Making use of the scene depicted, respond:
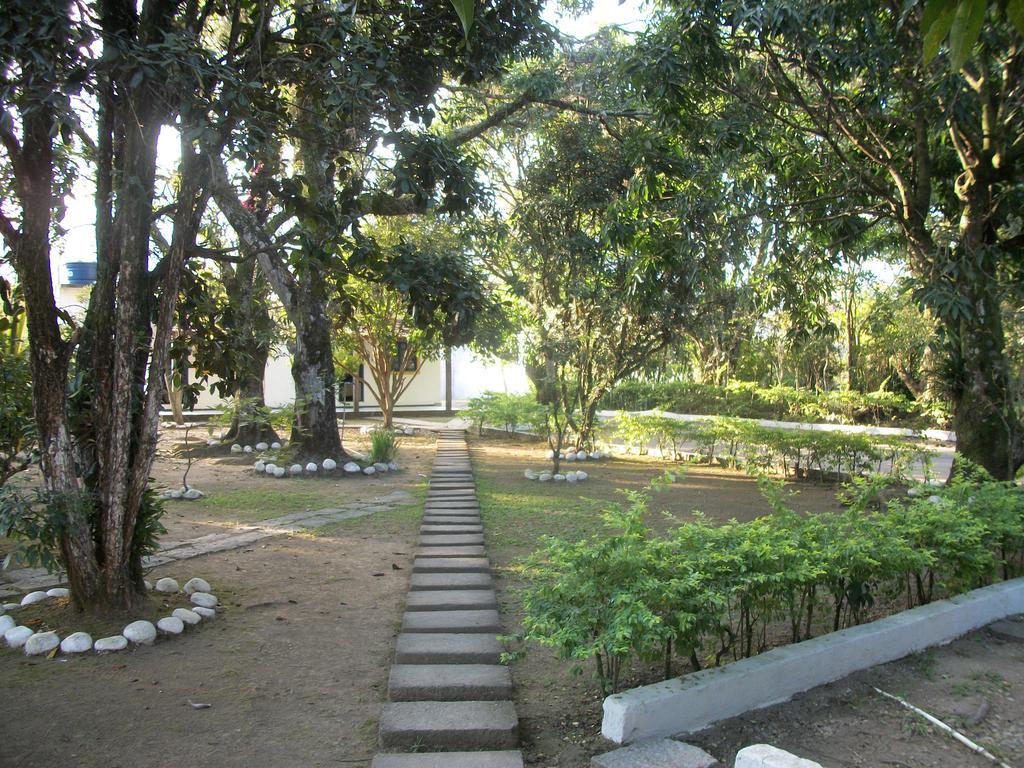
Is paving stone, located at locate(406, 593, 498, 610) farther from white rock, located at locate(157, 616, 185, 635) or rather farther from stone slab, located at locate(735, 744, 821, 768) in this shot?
stone slab, located at locate(735, 744, 821, 768)

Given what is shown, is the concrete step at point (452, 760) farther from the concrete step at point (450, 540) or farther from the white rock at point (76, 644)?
the concrete step at point (450, 540)

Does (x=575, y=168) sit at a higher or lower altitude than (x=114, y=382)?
higher

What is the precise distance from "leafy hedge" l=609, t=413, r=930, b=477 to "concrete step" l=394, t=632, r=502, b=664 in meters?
5.25

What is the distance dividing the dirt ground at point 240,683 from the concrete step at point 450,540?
420 millimetres

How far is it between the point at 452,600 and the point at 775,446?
7702 mm

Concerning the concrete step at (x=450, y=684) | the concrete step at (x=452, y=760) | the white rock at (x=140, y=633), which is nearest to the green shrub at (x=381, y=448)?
the white rock at (x=140, y=633)

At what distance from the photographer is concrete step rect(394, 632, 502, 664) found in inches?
151

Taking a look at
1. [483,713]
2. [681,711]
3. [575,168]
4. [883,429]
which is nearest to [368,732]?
[483,713]

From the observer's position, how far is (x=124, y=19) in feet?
14.1

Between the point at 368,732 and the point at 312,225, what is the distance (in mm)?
2927

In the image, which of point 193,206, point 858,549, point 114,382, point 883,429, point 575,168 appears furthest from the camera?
point 883,429

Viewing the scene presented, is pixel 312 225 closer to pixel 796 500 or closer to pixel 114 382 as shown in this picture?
pixel 114 382

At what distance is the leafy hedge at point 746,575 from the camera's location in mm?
3029

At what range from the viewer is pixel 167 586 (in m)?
4.96
